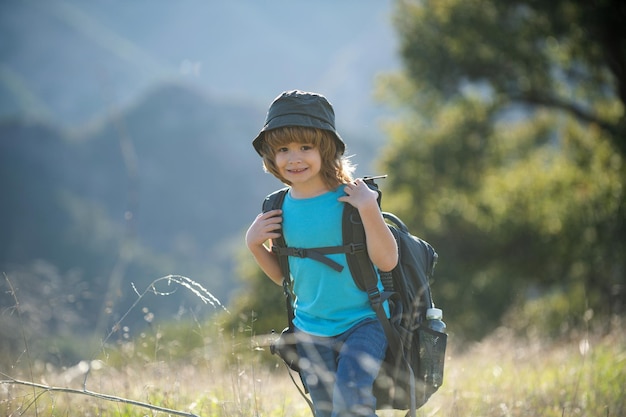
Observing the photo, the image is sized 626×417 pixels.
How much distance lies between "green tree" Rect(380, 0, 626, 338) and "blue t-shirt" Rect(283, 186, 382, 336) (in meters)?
10.7

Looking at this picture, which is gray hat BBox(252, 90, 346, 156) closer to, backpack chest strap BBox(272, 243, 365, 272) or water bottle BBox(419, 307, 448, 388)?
backpack chest strap BBox(272, 243, 365, 272)

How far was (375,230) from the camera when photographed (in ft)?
9.05

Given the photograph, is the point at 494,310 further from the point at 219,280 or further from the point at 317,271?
the point at 219,280

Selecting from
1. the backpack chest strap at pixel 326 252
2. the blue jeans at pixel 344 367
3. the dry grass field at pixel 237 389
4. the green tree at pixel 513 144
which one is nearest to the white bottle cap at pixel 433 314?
the blue jeans at pixel 344 367

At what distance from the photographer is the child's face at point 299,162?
2.99 m

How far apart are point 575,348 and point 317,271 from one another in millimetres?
4991

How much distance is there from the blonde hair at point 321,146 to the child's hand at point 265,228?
0.78ft

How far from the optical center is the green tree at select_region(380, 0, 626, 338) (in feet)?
46.4

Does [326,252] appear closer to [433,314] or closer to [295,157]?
[295,157]

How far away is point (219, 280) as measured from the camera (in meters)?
137

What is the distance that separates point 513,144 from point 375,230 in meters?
16.5

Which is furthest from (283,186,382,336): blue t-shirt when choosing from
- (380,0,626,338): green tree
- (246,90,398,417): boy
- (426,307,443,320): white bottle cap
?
(380,0,626,338): green tree

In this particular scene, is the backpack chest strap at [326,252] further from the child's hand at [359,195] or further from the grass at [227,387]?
the grass at [227,387]

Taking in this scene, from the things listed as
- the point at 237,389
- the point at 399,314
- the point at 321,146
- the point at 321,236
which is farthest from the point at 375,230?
the point at 237,389
